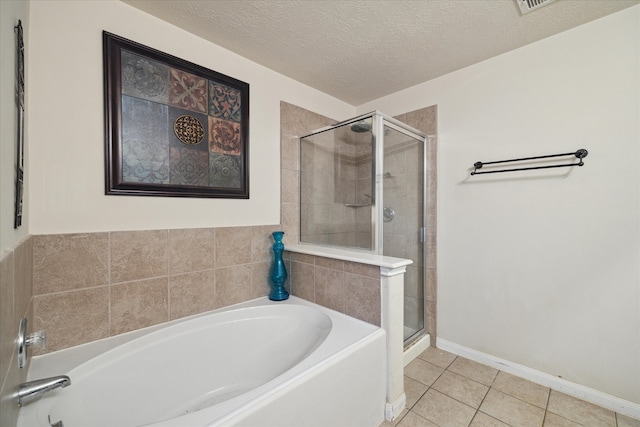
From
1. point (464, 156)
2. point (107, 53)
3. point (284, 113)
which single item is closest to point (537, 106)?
point (464, 156)

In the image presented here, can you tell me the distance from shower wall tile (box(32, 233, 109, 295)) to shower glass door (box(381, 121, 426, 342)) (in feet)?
5.46

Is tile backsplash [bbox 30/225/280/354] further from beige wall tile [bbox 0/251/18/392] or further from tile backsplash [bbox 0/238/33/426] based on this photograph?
beige wall tile [bbox 0/251/18/392]

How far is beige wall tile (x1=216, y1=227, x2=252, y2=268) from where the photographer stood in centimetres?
171

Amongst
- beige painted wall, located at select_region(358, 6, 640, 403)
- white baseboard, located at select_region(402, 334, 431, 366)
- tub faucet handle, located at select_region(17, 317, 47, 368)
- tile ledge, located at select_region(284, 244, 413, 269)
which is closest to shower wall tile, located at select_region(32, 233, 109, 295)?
tub faucet handle, located at select_region(17, 317, 47, 368)

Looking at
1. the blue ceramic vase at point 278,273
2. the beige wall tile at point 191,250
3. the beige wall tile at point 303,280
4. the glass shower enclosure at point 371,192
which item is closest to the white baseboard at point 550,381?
the glass shower enclosure at point 371,192

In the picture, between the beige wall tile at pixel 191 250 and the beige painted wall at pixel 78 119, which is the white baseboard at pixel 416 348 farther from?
the beige painted wall at pixel 78 119

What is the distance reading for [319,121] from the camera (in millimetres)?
2391

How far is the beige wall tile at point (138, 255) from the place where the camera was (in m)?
1.34

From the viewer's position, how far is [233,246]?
1773 millimetres

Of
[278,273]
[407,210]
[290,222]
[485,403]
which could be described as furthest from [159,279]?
[485,403]

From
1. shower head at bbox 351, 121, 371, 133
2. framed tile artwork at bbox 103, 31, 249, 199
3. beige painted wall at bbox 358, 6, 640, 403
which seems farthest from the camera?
shower head at bbox 351, 121, 371, 133

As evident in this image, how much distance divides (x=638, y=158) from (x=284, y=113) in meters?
2.20

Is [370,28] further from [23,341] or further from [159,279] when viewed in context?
[23,341]

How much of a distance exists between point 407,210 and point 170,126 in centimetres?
177
